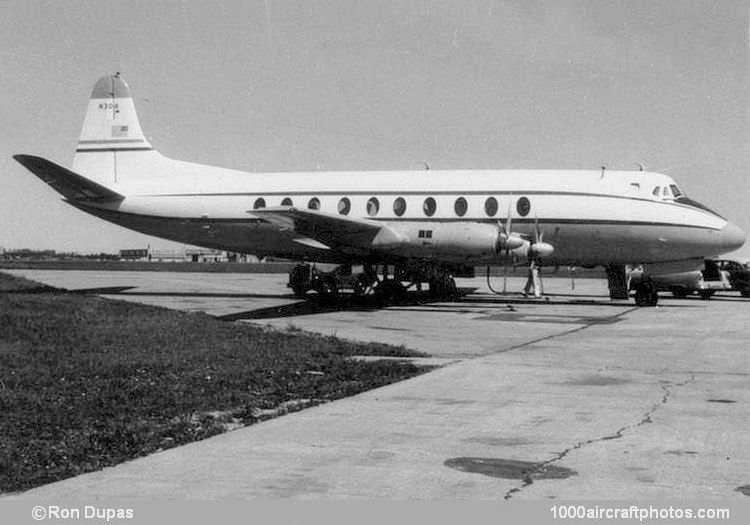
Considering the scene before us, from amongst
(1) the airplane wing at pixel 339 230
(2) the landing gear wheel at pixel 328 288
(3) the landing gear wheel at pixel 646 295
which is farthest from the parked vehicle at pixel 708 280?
(2) the landing gear wheel at pixel 328 288

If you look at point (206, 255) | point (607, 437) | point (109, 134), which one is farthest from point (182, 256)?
point (607, 437)

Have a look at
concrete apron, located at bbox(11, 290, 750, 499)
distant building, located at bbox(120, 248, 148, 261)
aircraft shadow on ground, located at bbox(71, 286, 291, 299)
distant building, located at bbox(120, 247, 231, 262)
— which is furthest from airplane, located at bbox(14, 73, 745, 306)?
distant building, located at bbox(120, 248, 148, 261)

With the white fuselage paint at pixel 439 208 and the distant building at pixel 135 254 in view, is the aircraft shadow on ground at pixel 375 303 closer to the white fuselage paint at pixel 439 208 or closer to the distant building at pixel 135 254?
the white fuselage paint at pixel 439 208

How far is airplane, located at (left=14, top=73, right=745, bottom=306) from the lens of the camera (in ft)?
81.1

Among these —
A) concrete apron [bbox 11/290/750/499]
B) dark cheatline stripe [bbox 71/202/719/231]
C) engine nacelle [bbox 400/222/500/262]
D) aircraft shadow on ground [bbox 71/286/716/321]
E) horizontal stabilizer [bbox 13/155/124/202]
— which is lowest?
concrete apron [bbox 11/290/750/499]

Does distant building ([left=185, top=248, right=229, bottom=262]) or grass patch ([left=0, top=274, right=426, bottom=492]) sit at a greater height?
distant building ([left=185, top=248, right=229, bottom=262])

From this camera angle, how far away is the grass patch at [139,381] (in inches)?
295

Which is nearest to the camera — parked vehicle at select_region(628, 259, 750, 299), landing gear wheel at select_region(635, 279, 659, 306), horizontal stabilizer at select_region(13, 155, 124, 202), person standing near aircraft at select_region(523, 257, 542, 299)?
person standing near aircraft at select_region(523, 257, 542, 299)

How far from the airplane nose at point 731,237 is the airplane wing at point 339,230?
9.75 metres

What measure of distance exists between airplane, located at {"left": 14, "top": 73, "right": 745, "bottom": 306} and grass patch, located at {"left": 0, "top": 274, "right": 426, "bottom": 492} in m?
7.54

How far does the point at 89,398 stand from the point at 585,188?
19.7 metres

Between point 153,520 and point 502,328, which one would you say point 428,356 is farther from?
point 153,520

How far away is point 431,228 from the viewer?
2464cm

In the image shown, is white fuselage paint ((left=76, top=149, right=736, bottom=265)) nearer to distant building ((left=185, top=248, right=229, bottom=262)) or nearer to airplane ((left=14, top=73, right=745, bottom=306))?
airplane ((left=14, top=73, right=745, bottom=306))
